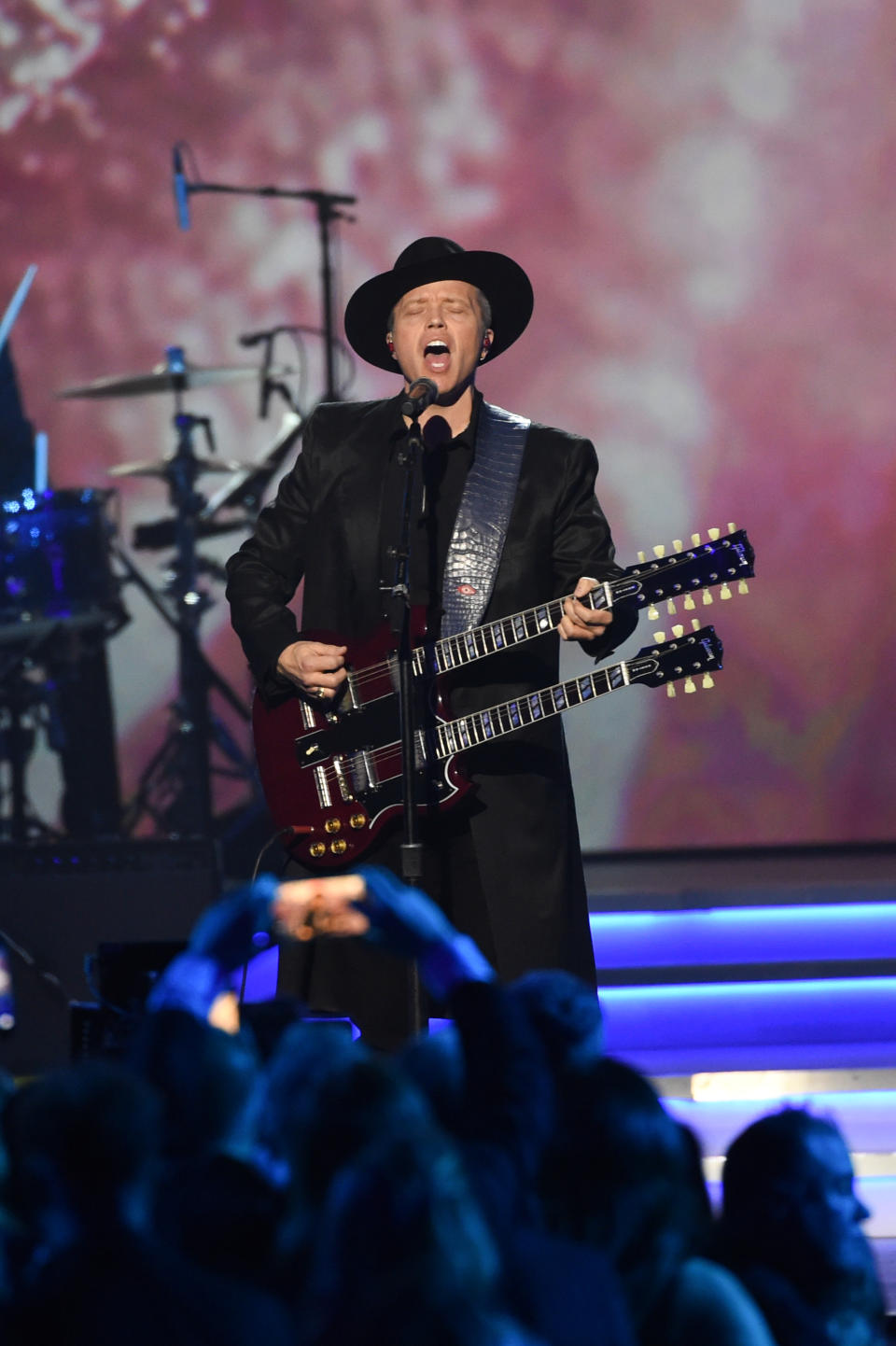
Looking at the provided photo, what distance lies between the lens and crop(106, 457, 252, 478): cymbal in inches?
267

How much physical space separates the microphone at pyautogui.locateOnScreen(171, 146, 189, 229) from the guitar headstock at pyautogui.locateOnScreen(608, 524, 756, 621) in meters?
3.88

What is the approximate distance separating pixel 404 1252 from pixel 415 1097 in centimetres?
18

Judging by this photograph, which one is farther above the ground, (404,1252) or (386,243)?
(386,243)

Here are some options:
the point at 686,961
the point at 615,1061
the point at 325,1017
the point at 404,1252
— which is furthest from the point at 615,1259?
the point at 686,961

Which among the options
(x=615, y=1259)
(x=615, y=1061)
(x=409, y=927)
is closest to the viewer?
(x=615, y=1259)

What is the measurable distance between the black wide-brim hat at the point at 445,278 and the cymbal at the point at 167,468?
2.89m

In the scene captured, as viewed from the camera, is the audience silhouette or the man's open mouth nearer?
the audience silhouette

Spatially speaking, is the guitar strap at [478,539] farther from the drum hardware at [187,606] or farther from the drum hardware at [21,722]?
the drum hardware at [21,722]

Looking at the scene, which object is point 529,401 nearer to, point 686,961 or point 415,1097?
point 686,961

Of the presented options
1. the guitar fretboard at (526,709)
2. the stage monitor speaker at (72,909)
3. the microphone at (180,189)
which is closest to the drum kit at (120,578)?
the microphone at (180,189)

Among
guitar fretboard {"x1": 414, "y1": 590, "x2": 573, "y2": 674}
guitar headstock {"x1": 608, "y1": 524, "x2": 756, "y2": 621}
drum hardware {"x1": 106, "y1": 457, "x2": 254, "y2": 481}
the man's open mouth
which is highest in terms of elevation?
drum hardware {"x1": 106, "y1": 457, "x2": 254, "y2": 481}

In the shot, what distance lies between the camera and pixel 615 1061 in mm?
1758

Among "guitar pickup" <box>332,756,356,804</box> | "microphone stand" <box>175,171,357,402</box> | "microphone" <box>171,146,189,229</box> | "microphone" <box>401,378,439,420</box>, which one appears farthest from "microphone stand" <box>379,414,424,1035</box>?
"microphone" <box>171,146,189,229</box>

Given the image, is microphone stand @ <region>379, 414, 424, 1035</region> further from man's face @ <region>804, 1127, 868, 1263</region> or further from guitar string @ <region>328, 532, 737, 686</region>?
man's face @ <region>804, 1127, 868, 1263</region>
